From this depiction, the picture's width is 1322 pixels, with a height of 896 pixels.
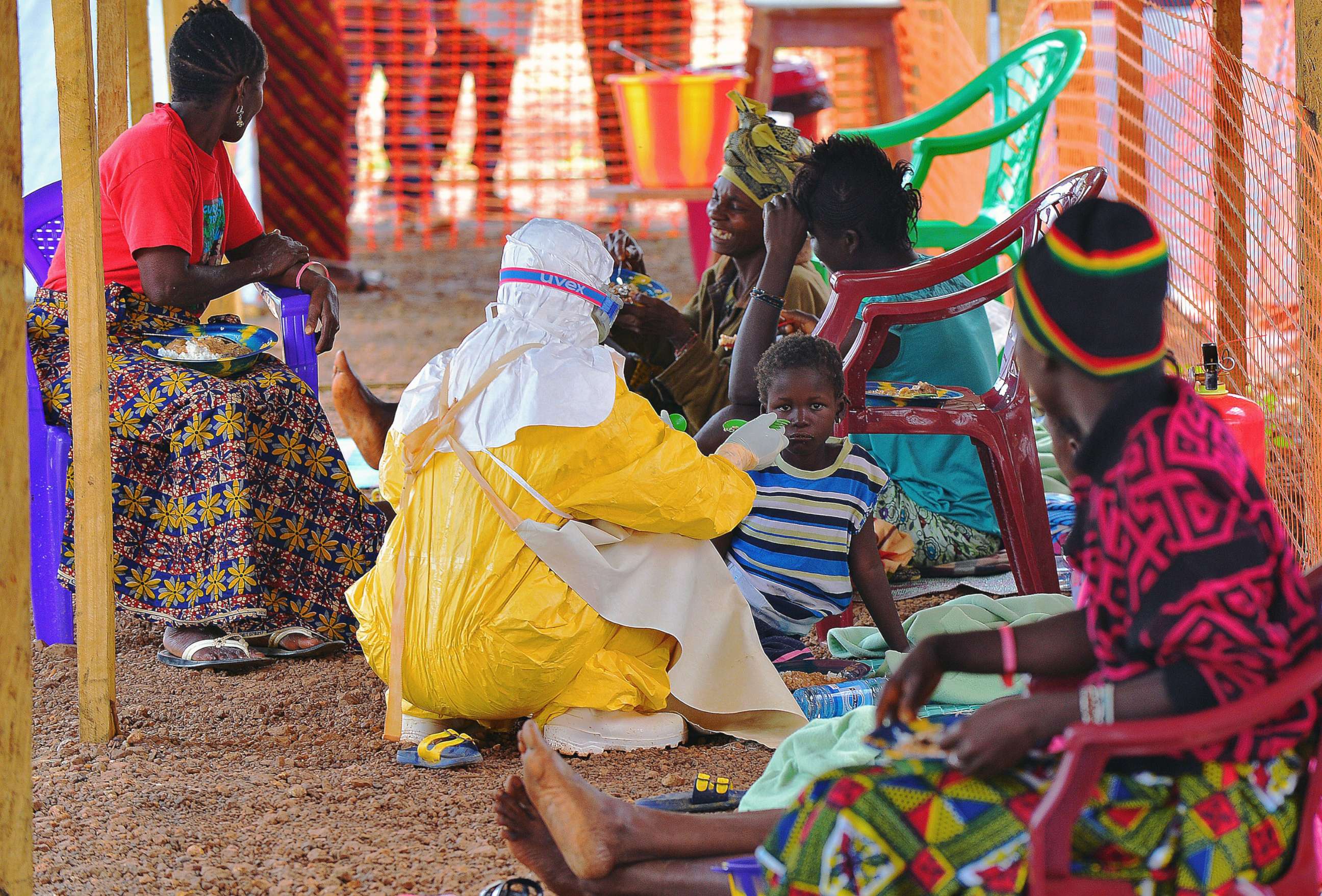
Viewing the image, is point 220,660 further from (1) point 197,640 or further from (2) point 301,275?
(2) point 301,275

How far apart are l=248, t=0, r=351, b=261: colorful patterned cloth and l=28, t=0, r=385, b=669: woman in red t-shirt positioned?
543 centimetres

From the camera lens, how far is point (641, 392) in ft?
15.0

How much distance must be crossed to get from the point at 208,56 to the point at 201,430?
3.34 feet

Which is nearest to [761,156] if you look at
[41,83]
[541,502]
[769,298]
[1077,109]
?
[769,298]

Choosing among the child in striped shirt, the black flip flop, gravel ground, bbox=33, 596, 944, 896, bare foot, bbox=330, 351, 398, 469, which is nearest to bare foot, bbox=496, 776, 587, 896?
gravel ground, bbox=33, 596, 944, 896

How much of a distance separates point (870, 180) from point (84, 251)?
2.20m

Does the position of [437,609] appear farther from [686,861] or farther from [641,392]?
[641,392]

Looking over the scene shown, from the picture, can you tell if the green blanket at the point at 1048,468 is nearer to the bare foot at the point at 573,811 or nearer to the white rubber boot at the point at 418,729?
the white rubber boot at the point at 418,729

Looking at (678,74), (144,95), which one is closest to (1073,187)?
(144,95)

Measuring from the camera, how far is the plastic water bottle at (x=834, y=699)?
3.12m

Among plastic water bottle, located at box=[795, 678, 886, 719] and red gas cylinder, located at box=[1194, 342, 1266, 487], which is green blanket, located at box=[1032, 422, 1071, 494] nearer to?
red gas cylinder, located at box=[1194, 342, 1266, 487]

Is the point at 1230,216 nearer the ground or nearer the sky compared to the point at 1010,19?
nearer the ground

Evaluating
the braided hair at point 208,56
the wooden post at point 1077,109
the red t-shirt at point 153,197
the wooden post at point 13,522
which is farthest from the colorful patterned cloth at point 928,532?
the wooden post at point 1077,109

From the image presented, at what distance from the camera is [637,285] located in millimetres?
4430
